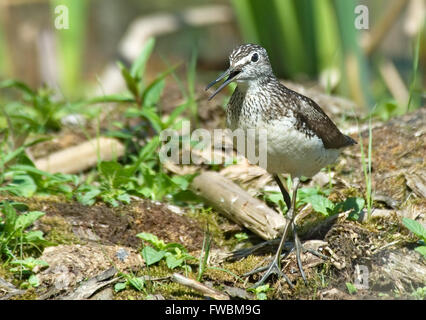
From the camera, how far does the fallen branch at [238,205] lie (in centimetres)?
495

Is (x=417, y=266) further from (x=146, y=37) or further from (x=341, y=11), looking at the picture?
(x=146, y=37)

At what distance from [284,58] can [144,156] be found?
335cm

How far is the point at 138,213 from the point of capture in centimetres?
507

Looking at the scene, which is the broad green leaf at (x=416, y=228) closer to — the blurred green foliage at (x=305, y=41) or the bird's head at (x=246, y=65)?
the bird's head at (x=246, y=65)

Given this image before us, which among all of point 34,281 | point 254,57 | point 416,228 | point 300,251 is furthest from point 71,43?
point 416,228

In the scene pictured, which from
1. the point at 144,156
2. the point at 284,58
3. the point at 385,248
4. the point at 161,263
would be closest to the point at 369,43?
the point at 284,58

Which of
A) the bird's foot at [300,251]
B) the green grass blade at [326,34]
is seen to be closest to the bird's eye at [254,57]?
the bird's foot at [300,251]

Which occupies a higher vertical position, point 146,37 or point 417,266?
point 146,37

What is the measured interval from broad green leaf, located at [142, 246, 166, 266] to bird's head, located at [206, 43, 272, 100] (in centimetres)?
121

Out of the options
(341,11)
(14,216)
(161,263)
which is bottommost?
(161,263)

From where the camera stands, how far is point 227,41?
11836 millimetres

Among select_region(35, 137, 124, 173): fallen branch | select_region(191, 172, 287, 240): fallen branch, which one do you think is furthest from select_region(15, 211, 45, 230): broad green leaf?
select_region(191, 172, 287, 240): fallen branch

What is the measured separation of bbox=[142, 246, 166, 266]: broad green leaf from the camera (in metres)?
4.37

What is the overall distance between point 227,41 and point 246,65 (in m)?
7.53
